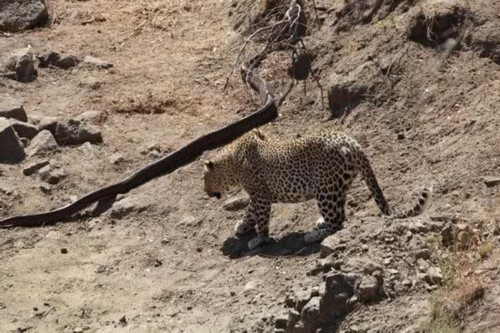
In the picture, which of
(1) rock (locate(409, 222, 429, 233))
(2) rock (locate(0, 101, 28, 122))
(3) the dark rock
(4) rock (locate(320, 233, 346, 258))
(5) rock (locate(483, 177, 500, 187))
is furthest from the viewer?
(2) rock (locate(0, 101, 28, 122))

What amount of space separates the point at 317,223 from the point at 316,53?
453 centimetres

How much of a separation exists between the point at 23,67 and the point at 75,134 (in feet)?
7.60

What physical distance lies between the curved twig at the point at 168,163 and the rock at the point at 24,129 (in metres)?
1.87

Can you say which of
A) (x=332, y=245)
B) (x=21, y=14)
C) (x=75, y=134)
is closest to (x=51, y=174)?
(x=75, y=134)

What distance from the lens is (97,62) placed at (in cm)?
1888

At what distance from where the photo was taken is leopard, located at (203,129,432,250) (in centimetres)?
1223

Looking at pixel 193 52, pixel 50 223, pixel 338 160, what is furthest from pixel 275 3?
pixel 338 160

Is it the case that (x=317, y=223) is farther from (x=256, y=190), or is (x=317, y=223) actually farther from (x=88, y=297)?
(x=88, y=297)

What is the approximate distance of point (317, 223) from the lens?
42.3ft

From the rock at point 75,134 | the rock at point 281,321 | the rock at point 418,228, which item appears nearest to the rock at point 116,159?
the rock at point 75,134

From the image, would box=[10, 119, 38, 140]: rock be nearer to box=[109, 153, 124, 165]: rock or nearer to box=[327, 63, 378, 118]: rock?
box=[109, 153, 124, 165]: rock

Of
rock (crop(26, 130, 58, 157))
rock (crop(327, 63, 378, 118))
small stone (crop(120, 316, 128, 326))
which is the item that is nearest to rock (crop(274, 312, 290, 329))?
small stone (crop(120, 316, 128, 326))

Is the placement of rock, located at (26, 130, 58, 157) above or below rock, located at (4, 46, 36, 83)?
below

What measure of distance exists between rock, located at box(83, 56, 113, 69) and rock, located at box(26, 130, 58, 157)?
7.63 feet
